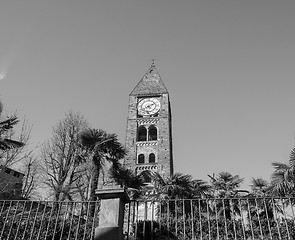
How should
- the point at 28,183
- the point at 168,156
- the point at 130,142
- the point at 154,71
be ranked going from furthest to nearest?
1. the point at 154,71
2. the point at 130,142
3. the point at 168,156
4. the point at 28,183

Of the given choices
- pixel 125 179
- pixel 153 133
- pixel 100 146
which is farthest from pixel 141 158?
pixel 100 146

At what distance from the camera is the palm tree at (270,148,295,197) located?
9828 millimetres

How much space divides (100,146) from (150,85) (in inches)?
1055

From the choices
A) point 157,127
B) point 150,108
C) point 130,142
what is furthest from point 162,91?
point 130,142

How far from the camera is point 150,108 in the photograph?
132 feet

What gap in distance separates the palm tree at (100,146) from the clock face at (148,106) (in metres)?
21.2

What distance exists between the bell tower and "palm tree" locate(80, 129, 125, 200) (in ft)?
50.3

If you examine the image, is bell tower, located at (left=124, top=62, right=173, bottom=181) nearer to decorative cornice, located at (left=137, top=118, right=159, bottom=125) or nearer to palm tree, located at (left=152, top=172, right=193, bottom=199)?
decorative cornice, located at (left=137, top=118, right=159, bottom=125)

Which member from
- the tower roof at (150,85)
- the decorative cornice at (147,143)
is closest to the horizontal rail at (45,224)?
the decorative cornice at (147,143)

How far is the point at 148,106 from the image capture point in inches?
1592

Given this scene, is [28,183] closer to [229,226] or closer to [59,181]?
[59,181]

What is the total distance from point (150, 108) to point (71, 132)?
21.9m

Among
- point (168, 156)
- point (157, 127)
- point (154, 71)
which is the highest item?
point (154, 71)

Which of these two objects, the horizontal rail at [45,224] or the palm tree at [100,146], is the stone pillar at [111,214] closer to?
the horizontal rail at [45,224]
